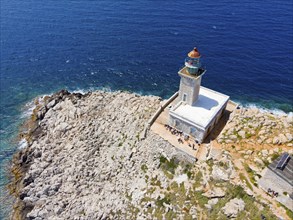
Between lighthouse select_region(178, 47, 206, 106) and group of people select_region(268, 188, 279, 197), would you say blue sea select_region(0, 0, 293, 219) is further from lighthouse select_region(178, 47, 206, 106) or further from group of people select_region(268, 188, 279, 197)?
group of people select_region(268, 188, 279, 197)

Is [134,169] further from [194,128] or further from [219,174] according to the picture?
[219,174]

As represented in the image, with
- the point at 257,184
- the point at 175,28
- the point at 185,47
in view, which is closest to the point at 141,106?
the point at 257,184

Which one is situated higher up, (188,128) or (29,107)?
(188,128)

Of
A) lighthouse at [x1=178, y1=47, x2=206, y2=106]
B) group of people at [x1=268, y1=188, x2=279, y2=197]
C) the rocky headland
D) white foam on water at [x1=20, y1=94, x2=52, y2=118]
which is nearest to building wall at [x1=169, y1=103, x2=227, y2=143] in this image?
the rocky headland

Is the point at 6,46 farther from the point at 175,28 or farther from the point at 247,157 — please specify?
the point at 247,157

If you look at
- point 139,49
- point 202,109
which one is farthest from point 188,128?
point 139,49

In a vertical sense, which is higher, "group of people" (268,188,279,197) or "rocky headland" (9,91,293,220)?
"group of people" (268,188,279,197)
